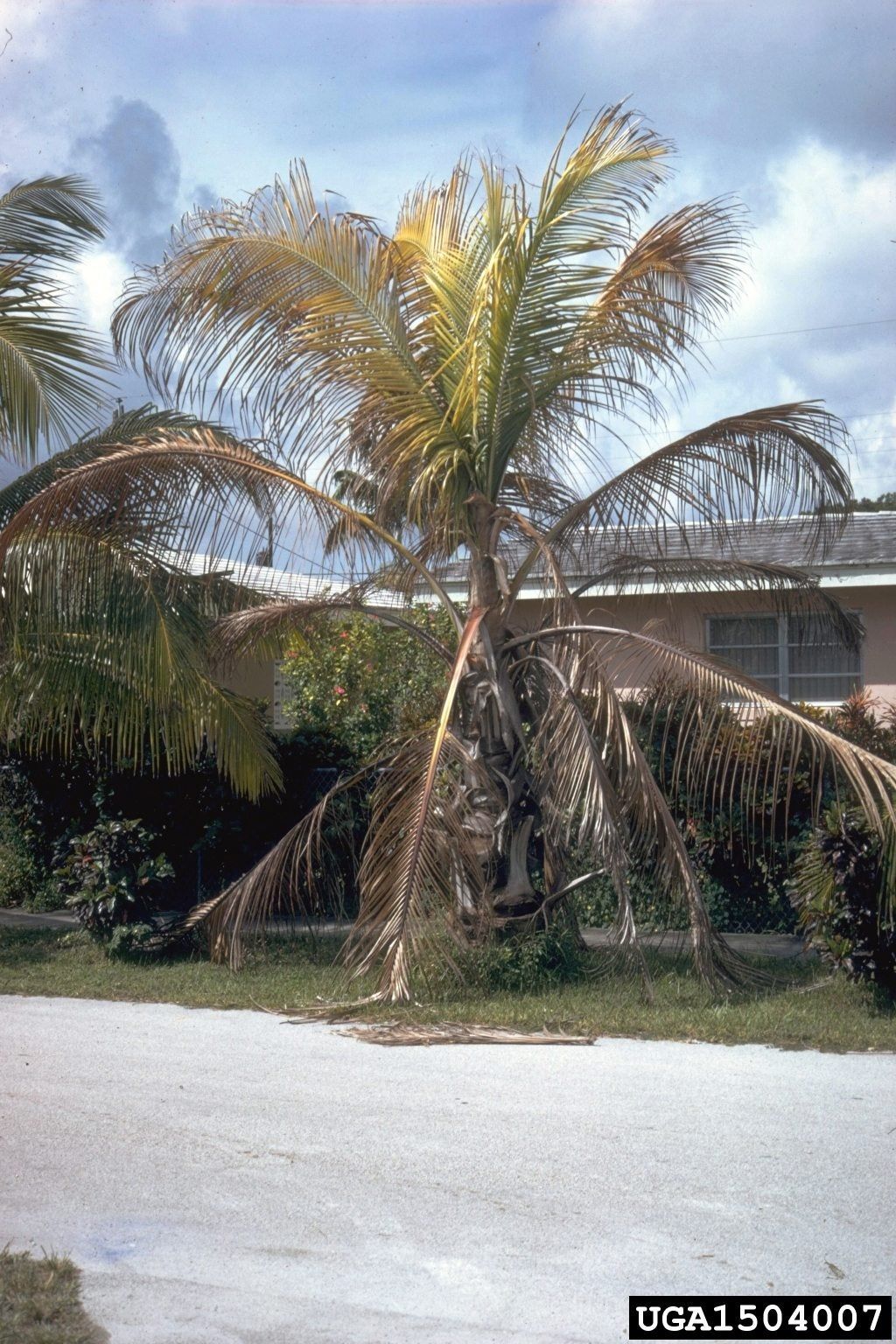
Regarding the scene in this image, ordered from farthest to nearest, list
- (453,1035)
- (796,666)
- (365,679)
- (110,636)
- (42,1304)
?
(796,666)
(365,679)
(110,636)
(453,1035)
(42,1304)

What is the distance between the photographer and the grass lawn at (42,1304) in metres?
3.96

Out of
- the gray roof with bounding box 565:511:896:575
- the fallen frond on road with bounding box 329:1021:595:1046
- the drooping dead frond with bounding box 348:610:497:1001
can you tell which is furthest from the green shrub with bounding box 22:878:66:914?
the fallen frond on road with bounding box 329:1021:595:1046

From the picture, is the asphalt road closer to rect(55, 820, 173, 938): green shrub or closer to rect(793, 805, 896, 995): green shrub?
rect(793, 805, 896, 995): green shrub

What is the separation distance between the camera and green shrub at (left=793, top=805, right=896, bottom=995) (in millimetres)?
8320

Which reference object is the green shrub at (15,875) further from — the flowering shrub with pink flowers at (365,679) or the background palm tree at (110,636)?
the flowering shrub with pink flowers at (365,679)

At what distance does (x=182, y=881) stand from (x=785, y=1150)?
25.2 ft

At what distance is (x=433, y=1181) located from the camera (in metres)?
5.39

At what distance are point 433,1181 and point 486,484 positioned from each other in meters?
5.55

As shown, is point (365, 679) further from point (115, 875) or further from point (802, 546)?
point (802, 546)

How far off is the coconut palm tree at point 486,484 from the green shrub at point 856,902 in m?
0.62

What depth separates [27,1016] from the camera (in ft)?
29.2

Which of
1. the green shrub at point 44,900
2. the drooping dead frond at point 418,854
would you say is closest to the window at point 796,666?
the drooping dead frond at point 418,854

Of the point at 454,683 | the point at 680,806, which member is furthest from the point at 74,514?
the point at 680,806

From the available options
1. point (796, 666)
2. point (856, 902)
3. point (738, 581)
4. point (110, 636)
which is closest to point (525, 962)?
point (856, 902)
